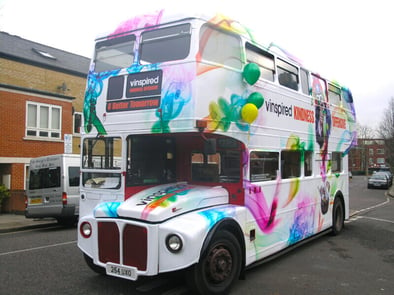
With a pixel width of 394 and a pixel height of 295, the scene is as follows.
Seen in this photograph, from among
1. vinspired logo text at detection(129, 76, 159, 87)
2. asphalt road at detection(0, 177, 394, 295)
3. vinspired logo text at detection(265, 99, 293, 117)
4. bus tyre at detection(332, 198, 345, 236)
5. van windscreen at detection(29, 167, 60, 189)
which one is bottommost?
asphalt road at detection(0, 177, 394, 295)

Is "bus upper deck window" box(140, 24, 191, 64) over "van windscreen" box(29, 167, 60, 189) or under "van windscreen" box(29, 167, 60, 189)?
over

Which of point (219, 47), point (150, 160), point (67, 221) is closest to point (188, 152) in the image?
point (150, 160)

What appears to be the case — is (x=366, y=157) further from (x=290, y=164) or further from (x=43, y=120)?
(x=290, y=164)

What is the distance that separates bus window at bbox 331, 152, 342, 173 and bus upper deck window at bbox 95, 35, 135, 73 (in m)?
5.84

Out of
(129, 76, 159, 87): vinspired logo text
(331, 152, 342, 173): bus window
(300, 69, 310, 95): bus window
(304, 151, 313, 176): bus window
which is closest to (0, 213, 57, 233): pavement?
(129, 76, 159, 87): vinspired logo text

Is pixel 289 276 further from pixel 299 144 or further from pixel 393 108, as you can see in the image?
pixel 393 108

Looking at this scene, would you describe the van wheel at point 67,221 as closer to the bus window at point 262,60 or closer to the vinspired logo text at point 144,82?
the vinspired logo text at point 144,82

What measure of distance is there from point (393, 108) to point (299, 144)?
119 feet

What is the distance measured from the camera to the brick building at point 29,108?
51.4 ft

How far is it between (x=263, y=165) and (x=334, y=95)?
14.9 ft

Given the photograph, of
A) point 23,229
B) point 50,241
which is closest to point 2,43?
point 23,229

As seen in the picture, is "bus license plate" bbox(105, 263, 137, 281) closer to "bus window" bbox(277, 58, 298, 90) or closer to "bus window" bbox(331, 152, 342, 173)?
"bus window" bbox(277, 58, 298, 90)

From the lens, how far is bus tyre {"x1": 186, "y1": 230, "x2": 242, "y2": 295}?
15.6 ft

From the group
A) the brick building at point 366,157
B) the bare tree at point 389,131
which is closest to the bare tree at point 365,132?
the brick building at point 366,157
